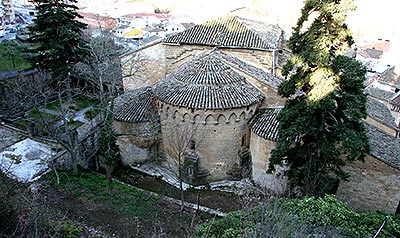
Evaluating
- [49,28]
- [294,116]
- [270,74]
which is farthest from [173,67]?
[294,116]

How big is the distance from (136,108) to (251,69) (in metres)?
7.50

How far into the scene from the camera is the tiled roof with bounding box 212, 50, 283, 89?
58.7 ft

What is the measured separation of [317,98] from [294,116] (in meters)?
1.34

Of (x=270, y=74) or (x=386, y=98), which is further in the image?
(x=386, y=98)

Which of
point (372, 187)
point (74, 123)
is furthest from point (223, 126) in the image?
point (74, 123)

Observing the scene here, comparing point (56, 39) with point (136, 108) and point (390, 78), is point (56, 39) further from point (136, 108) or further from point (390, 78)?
point (390, 78)

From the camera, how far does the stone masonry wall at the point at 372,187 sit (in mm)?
14055

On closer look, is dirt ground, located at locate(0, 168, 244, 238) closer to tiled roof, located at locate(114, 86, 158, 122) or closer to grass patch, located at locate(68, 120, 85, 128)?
tiled roof, located at locate(114, 86, 158, 122)

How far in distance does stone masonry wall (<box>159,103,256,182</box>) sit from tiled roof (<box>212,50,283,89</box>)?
1992 mm

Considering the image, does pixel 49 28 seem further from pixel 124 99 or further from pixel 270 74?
pixel 270 74

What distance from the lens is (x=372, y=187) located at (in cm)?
1452

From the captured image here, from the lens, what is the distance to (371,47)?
2574 inches

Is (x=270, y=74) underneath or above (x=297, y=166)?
above

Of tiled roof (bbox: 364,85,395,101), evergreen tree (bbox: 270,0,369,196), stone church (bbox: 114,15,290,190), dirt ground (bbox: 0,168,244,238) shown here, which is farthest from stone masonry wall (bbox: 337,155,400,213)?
tiled roof (bbox: 364,85,395,101)
